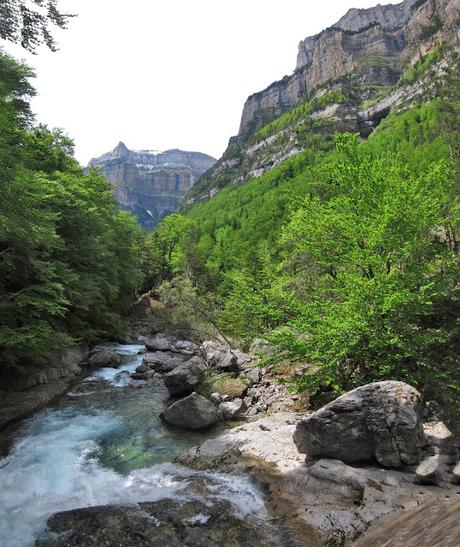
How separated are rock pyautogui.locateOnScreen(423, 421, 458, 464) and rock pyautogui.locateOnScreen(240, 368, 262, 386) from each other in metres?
8.22

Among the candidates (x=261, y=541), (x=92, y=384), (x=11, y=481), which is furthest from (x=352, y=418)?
(x=92, y=384)

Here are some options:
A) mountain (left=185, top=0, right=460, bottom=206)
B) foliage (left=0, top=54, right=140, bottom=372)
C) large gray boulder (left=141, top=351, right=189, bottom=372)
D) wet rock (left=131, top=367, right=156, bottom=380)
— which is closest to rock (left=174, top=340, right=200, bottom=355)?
large gray boulder (left=141, top=351, right=189, bottom=372)

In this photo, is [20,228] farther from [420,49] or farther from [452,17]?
[420,49]

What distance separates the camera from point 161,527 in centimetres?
722

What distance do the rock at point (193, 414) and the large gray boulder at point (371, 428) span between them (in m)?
4.44

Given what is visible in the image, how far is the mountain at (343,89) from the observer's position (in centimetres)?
11312

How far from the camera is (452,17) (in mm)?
104188

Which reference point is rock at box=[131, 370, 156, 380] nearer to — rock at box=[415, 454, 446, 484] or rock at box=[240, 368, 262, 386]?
rock at box=[240, 368, 262, 386]

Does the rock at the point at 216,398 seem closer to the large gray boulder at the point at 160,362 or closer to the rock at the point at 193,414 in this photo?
the rock at the point at 193,414

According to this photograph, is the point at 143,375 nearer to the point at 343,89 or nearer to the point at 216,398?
the point at 216,398

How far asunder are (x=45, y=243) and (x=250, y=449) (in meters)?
10.7

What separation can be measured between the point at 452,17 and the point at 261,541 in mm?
139464

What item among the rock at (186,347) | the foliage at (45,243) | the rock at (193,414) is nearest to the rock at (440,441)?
the rock at (193,414)

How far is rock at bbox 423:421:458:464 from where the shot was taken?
8468 millimetres
